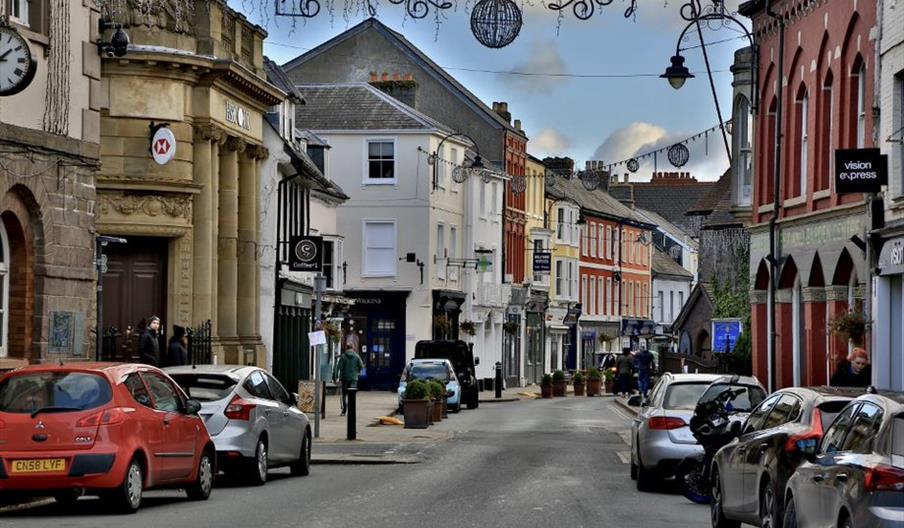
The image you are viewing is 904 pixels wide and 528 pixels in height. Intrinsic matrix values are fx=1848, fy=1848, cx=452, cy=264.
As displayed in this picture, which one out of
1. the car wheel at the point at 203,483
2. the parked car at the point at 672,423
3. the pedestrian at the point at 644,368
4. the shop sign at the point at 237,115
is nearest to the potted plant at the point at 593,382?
the pedestrian at the point at 644,368

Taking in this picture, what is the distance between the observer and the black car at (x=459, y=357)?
5659 centimetres

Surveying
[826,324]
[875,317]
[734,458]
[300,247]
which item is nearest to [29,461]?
[734,458]

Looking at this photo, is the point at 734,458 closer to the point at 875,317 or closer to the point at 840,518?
the point at 840,518

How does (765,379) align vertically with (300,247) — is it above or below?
below

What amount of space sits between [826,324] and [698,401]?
13.1m

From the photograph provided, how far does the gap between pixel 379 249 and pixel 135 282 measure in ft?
104

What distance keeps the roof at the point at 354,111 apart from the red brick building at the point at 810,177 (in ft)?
101

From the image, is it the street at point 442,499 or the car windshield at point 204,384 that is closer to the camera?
the street at point 442,499

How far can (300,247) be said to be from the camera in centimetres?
4588

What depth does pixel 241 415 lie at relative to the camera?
73.7 ft

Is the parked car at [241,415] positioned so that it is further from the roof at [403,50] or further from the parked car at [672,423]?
the roof at [403,50]

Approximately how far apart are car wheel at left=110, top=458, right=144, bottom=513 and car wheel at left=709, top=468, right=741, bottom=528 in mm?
5716

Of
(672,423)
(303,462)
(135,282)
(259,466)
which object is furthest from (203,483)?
(135,282)

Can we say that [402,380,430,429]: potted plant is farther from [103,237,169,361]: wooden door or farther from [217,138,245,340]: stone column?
[103,237,169,361]: wooden door
